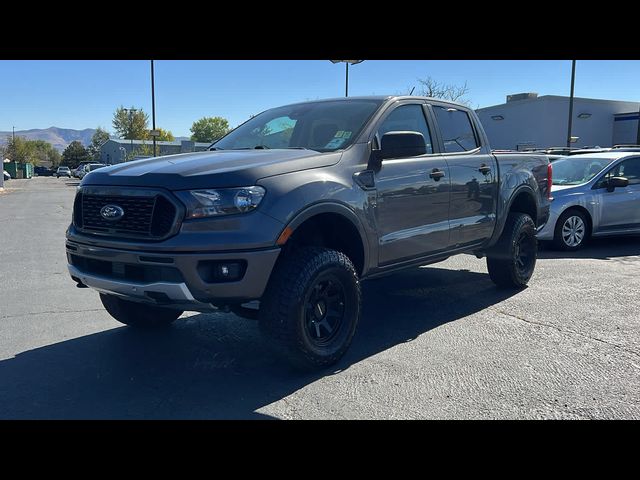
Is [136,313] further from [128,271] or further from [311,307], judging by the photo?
[311,307]

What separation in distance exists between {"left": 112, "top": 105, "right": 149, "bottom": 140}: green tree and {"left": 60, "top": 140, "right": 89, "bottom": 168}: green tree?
1779cm

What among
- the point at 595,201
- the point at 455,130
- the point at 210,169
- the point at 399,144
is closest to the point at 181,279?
the point at 210,169

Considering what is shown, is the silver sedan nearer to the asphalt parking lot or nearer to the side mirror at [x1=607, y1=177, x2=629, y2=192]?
the side mirror at [x1=607, y1=177, x2=629, y2=192]

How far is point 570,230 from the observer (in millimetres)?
9117

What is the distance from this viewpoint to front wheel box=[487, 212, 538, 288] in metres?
6.14

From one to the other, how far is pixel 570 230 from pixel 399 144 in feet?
19.7

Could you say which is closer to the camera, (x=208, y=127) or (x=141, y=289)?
(x=141, y=289)

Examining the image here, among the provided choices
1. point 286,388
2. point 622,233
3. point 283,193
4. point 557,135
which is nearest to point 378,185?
point 283,193

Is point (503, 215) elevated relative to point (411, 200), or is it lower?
lower

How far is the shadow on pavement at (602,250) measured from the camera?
345 inches

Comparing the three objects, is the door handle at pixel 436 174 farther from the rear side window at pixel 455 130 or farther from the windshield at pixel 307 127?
the windshield at pixel 307 127

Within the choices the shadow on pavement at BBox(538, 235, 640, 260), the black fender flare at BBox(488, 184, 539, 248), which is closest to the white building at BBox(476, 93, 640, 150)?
the shadow on pavement at BBox(538, 235, 640, 260)
